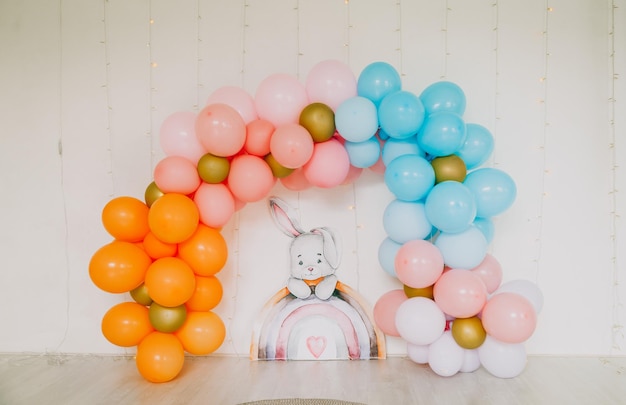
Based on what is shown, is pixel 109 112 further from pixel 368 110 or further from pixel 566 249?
pixel 566 249

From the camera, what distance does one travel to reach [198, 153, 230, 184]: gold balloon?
2582 mm

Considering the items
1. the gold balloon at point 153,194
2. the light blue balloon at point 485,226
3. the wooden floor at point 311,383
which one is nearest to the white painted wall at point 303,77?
the wooden floor at point 311,383

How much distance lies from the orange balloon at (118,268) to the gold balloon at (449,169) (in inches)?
60.5

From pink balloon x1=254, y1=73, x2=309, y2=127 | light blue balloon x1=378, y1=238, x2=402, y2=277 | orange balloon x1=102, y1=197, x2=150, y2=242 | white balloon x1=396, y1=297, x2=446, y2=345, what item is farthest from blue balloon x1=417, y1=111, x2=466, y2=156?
orange balloon x1=102, y1=197, x2=150, y2=242

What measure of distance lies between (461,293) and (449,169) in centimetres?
60

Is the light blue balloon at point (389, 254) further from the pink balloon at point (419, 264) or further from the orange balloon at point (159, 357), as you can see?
the orange balloon at point (159, 357)

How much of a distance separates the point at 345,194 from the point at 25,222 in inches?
79.6

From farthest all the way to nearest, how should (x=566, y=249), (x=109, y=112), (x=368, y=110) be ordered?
(x=109, y=112)
(x=566, y=249)
(x=368, y=110)

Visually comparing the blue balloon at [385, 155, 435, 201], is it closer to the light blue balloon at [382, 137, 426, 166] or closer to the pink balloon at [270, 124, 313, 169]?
the light blue balloon at [382, 137, 426, 166]

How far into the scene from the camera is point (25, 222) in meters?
3.31

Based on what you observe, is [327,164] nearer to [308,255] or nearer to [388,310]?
[308,255]

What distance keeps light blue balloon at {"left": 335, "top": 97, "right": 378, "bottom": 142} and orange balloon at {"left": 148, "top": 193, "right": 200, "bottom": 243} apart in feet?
2.75

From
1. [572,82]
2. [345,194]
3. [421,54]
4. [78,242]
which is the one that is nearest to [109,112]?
[78,242]

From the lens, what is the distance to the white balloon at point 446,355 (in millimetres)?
2596
